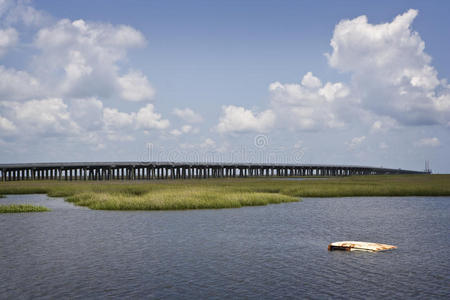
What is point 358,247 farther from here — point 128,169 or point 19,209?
point 128,169

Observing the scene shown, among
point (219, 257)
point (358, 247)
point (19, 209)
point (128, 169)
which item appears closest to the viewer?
point (219, 257)

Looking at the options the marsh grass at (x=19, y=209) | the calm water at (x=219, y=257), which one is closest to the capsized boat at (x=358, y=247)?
the calm water at (x=219, y=257)

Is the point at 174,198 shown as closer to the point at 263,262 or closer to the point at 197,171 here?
the point at 263,262

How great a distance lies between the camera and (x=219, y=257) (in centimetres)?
2128

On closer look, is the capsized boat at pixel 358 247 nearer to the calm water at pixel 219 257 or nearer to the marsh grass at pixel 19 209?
the calm water at pixel 219 257

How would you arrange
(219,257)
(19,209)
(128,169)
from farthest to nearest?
(128,169)
(19,209)
(219,257)

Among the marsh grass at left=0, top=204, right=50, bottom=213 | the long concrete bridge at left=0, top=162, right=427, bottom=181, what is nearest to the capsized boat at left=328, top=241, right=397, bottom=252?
the marsh grass at left=0, top=204, right=50, bottom=213

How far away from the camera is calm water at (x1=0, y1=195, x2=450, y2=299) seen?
16.3m

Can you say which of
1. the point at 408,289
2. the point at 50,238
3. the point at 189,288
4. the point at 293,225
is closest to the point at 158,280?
the point at 189,288

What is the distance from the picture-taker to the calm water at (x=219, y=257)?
16.3 metres

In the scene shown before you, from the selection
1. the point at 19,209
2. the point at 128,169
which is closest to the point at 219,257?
the point at 19,209

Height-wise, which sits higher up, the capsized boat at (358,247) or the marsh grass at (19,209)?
the marsh grass at (19,209)

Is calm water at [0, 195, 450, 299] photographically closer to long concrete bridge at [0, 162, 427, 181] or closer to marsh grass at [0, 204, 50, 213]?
marsh grass at [0, 204, 50, 213]

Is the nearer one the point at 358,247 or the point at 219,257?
the point at 219,257
